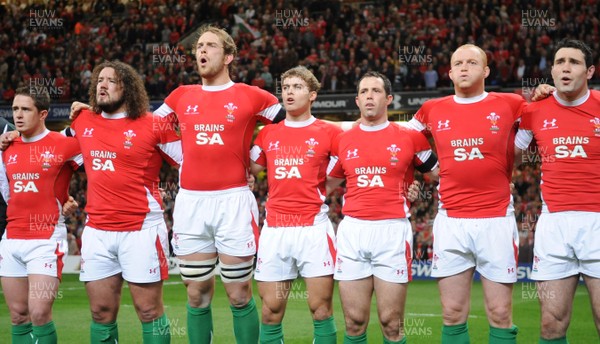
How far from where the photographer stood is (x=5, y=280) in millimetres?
7301

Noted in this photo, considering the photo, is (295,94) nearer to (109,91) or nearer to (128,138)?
(128,138)

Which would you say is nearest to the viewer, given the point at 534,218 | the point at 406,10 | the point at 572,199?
the point at 572,199

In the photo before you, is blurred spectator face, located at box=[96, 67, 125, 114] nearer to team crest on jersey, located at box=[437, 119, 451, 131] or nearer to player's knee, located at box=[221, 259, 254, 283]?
player's knee, located at box=[221, 259, 254, 283]

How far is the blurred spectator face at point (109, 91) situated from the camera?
275 inches

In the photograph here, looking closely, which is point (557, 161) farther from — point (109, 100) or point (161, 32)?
point (161, 32)

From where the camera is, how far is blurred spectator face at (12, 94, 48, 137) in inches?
290

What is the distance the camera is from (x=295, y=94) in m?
7.14

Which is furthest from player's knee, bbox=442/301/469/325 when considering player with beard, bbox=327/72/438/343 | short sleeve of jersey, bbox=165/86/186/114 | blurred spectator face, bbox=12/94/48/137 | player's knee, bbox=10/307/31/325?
blurred spectator face, bbox=12/94/48/137

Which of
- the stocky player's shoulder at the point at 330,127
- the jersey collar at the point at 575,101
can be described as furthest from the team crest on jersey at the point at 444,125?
the stocky player's shoulder at the point at 330,127

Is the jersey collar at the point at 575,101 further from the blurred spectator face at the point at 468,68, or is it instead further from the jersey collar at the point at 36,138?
the jersey collar at the point at 36,138

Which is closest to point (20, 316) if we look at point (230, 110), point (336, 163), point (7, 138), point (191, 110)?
point (7, 138)

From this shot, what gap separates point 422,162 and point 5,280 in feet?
12.7

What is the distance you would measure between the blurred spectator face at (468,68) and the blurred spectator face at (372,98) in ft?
2.19

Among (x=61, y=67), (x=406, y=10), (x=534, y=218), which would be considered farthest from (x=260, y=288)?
(x=61, y=67)
